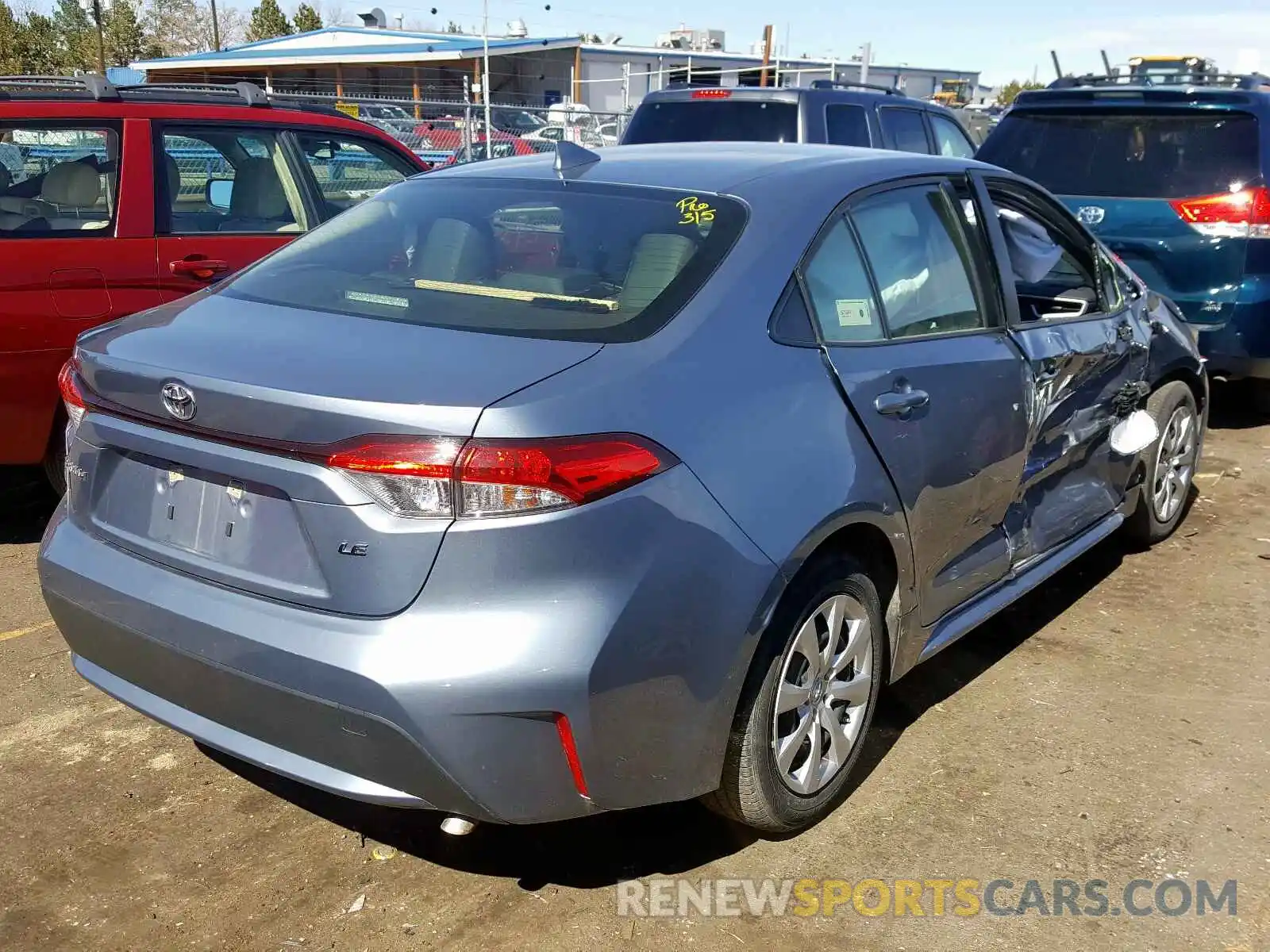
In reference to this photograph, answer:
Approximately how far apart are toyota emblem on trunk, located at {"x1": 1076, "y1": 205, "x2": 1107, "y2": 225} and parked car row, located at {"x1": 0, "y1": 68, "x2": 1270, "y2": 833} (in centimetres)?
351

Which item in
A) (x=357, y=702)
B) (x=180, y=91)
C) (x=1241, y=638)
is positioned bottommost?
(x=1241, y=638)

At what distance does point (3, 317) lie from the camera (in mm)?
4609

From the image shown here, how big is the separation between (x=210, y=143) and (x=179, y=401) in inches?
132

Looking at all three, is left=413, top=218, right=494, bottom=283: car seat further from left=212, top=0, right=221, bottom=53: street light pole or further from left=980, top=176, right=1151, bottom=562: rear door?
left=212, top=0, right=221, bottom=53: street light pole

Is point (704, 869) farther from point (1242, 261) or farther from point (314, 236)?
point (1242, 261)

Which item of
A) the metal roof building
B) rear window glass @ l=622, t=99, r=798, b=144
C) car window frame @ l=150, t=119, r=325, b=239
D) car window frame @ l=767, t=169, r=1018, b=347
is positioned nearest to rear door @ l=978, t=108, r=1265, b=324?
rear window glass @ l=622, t=99, r=798, b=144

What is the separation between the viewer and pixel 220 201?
5488 mm

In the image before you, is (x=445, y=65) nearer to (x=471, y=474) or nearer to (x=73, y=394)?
(x=73, y=394)

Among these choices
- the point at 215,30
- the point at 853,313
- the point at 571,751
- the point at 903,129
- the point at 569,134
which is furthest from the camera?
the point at 215,30

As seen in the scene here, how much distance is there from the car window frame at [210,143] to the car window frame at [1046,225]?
2.63 metres

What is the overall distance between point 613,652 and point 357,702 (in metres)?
0.52

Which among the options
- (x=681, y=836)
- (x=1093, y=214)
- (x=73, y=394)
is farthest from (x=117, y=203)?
(x=1093, y=214)

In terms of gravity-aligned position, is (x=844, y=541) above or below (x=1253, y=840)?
above

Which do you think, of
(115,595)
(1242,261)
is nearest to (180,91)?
(115,595)
